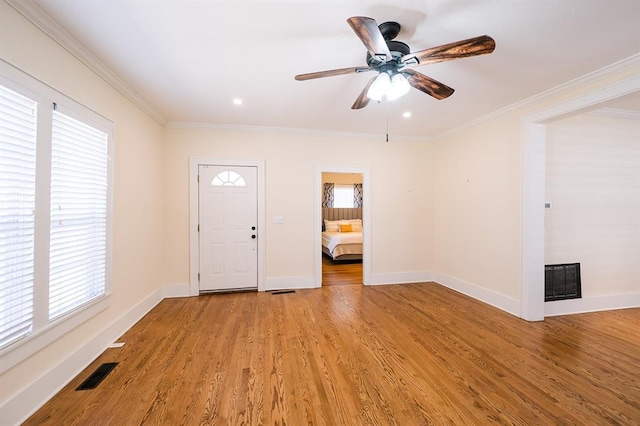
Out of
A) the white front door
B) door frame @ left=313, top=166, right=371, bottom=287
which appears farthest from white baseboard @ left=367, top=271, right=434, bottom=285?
the white front door

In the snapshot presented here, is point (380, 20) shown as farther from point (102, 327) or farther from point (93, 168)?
point (102, 327)

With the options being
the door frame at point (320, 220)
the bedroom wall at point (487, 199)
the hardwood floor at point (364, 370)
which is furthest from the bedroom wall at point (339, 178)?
the hardwood floor at point (364, 370)

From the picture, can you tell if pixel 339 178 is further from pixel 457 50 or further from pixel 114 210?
pixel 457 50

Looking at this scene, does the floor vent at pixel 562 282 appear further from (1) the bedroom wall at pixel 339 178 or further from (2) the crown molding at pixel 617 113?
(1) the bedroom wall at pixel 339 178

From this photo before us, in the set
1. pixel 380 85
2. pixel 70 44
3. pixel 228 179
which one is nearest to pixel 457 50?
pixel 380 85

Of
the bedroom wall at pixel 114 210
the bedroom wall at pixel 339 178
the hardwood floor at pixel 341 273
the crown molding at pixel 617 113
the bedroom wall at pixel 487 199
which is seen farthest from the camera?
the bedroom wall at pixel 339 178

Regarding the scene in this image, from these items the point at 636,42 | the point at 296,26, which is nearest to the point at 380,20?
the point at 296,26

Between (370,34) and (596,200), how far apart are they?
153 inches

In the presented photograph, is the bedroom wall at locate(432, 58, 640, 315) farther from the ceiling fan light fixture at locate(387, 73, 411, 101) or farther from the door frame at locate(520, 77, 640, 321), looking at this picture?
the ceiling fan light fixture at locate(387, 73, 411, 101)

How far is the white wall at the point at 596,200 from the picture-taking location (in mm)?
3197

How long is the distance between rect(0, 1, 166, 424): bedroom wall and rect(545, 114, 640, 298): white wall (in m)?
4.99

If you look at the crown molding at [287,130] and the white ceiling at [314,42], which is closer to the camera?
the white ceiling at [314,42]

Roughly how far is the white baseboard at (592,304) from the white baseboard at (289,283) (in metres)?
3.17

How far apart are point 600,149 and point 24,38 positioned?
5.79 meters
